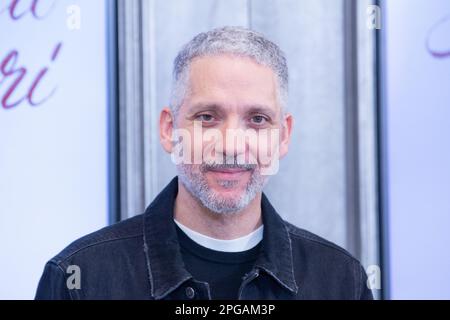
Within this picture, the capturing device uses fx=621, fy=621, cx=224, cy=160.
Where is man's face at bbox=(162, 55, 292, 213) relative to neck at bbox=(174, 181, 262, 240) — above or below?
above

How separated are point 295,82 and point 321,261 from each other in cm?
51

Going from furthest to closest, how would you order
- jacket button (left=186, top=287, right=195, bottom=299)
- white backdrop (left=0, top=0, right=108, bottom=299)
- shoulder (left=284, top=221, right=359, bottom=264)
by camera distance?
1. white backdrop (left=0, top=0, right=108, bottom=299)
2. shoulder (left=284, top=221, right=359, bottom=264)
3. jacket button (left=186, top=287, right=195, bottom=299)

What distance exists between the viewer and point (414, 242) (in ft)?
5.21

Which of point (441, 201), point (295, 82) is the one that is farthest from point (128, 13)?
point (441, 201)

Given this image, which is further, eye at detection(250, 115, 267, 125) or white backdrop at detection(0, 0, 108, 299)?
white backdrop at detection(0, 0, 108, 299)

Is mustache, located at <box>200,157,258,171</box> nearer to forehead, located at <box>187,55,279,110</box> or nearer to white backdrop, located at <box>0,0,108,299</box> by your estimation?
forehead, located at <box>187,55,279,110</box>

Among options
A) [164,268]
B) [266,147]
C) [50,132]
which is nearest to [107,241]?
[164,268]

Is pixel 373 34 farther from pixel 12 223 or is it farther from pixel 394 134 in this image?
pixel 12 223

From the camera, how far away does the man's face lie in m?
1.16

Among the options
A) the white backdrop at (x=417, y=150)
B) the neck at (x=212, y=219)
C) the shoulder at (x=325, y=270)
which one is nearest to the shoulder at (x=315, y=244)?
the shoulder at (x=325, y=270)

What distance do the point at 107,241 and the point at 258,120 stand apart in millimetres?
372

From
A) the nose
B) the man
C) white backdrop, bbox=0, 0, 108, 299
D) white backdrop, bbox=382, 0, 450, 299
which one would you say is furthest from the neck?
white backdrop, bbox=382, 0, 450, 299

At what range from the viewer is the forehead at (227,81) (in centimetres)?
115

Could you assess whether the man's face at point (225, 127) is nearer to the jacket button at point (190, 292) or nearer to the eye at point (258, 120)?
the eye at point (258, 120)
